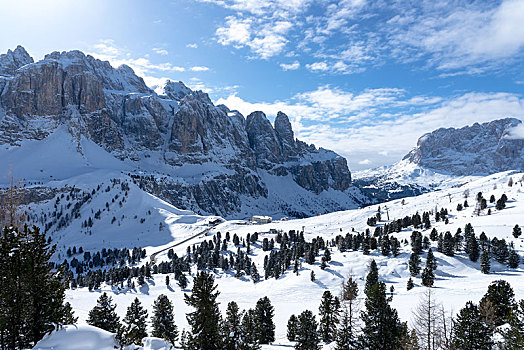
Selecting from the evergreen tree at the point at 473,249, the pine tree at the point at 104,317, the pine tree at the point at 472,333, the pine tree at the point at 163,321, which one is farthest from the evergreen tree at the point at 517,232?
the pine tree at the point at 104,317

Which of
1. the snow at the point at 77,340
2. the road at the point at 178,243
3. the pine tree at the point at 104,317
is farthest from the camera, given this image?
the road at the point at 178,243

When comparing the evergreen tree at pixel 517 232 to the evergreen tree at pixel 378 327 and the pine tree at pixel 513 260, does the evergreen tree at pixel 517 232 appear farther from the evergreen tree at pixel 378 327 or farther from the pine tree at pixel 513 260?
the evergreen tree at pixel 378 327

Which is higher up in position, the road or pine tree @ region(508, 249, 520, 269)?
pine tree @ region(508, 249, 520, 269)

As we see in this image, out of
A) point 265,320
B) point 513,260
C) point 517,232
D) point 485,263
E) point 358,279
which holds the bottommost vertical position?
point 358,279

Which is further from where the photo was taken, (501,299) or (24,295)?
(501,299)

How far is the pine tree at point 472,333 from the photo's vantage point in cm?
3145

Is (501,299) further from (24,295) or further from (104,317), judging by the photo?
(24,295)

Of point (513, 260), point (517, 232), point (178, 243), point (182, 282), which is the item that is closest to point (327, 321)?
point (182, 282)

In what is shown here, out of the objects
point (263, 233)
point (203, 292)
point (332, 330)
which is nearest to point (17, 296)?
point (203, 292)

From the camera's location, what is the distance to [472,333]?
31906 mm

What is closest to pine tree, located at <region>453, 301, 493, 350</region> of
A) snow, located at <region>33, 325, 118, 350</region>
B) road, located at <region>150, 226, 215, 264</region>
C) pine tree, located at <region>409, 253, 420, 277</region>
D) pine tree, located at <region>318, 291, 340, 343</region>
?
pine tree, located at <region>318, 291, 340, 343</region>

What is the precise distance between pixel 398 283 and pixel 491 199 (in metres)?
106

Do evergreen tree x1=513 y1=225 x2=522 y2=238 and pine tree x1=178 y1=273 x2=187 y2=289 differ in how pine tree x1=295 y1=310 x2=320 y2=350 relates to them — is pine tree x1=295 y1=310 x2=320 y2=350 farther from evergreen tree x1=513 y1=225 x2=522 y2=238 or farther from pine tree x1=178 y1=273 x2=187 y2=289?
evergreen tree x1=513 y1=225 x2=522 y2=238

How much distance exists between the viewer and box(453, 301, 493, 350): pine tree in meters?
31.5
